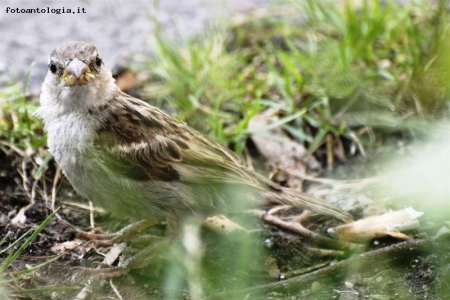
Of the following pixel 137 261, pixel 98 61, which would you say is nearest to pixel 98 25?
pixel 98 61

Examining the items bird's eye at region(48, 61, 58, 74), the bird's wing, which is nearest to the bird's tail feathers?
the bird's wing

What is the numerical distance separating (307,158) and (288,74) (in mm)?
759

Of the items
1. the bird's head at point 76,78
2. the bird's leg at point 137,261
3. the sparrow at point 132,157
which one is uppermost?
the bird's head at point 76,78

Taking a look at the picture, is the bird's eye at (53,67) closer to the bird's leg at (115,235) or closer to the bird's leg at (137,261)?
the bird's leg at (115,235)

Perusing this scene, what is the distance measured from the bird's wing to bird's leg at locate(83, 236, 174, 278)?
1.28 ft

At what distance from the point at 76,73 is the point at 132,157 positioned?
51 centimetres

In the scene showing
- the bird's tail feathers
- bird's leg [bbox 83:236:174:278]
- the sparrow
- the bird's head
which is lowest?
bird's leg [bbox 83:236:174:278]

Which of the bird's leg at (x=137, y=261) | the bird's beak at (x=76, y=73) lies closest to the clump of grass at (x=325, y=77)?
the bird's leg at (x=137, y=261)

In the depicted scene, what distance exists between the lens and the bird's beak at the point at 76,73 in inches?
148

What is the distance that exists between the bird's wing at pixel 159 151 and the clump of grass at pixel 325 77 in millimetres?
779

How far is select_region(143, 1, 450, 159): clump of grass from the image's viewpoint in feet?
16.6

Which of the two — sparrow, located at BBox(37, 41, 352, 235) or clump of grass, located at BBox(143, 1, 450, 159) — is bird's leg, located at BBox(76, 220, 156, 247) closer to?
sparrow, located at BBox(37, 41, 352, 235)

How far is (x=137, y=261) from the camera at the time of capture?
4.00 meters

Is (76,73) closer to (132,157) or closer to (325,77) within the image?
(132,157)
